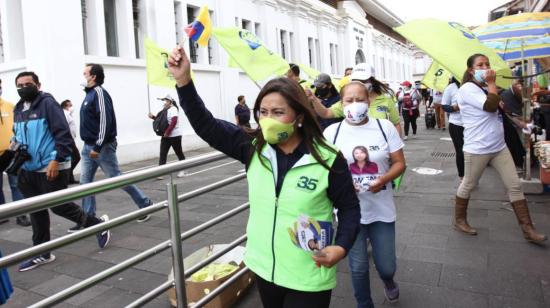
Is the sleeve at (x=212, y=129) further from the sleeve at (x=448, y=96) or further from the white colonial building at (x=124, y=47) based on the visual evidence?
the white colonial building at (x=124, y=47)

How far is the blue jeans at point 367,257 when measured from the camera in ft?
8.82

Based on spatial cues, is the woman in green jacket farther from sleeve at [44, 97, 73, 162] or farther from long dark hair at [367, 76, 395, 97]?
sleeve at [44, 97, 73, 162]

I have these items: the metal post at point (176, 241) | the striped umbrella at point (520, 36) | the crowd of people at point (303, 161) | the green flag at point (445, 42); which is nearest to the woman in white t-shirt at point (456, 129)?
the striped umbrella at point (520, 36)

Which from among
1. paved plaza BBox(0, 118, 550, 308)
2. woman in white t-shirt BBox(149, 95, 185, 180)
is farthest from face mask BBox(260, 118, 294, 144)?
woman in white t-shirt BBox(149, 95, 185, 180)

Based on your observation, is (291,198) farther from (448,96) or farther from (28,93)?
Answer: (448,96)

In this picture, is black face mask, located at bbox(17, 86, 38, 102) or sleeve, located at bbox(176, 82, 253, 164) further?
black face mask, located at bbox(17, 86, 38, 102)

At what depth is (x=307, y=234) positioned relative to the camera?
1770 millimetres

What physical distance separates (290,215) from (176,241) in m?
1.05

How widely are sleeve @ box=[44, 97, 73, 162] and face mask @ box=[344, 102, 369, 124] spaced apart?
116 inches

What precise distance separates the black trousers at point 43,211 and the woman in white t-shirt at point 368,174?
9.67 feet

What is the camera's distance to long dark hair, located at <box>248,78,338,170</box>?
1.83 meters

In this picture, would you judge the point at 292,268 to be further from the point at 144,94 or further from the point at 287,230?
the point at 144,94

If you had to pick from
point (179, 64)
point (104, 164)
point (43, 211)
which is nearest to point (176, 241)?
point (179, 64)

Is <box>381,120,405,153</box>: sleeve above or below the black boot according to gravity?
above
